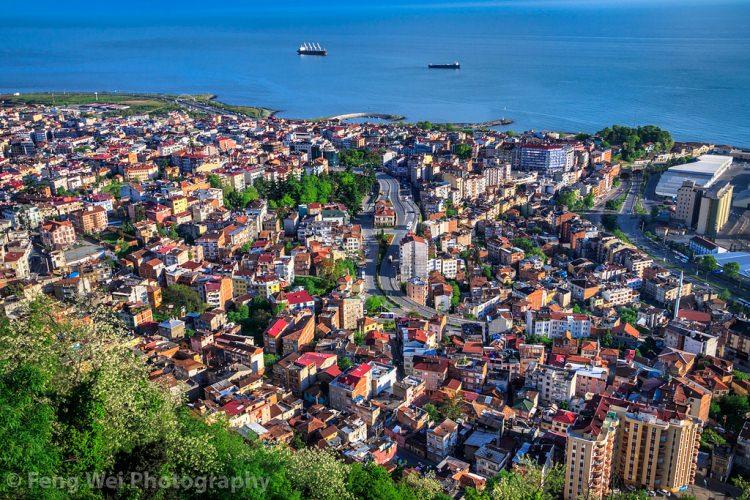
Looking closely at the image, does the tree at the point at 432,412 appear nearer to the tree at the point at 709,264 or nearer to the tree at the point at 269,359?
the tree at the point at 269,359

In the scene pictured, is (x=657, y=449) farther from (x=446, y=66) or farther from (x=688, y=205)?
(x=446, y=66)

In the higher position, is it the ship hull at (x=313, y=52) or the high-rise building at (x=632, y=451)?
the ship hull at (x=313, y=52)

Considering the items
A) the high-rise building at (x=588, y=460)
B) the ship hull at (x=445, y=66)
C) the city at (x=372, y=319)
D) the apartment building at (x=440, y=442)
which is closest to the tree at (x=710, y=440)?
the city at (x=372, y=319)

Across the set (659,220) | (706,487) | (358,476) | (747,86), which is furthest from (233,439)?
(747,86)

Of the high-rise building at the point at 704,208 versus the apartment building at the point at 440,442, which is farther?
the high-rise building at the point at 704,208

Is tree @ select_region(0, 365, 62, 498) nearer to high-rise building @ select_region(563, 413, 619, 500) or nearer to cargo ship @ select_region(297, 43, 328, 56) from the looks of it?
high-rise building @ select_region(563, 413, 619, 500)
